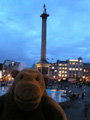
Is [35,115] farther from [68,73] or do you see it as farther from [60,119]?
[68,73]

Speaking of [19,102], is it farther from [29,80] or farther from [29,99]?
[29,80]

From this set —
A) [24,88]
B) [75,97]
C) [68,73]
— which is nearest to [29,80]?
[24,88]

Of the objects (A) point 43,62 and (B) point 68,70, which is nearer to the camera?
(A) point 43,62

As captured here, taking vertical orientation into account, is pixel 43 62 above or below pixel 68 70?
below

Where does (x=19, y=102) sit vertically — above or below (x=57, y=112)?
above

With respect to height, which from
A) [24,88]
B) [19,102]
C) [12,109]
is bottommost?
[12,109]

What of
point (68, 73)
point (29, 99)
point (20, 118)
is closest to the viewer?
point (29, 99)

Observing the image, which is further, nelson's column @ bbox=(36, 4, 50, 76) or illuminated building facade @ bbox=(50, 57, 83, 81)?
illuminated building facade @ bbox=(50, 57, 83, 81)

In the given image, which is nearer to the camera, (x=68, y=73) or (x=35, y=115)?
(x=35, y=115)

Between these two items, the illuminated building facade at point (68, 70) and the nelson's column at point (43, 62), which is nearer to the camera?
the nelson's column at point (43, 62)

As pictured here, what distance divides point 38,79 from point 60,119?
1.01 meters

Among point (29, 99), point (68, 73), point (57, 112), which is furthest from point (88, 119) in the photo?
point (68, 73)

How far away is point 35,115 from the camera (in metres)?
3.37

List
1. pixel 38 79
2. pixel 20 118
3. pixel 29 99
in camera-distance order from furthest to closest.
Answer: pixel 38 79, pixel 20 118, pixel 29 99
